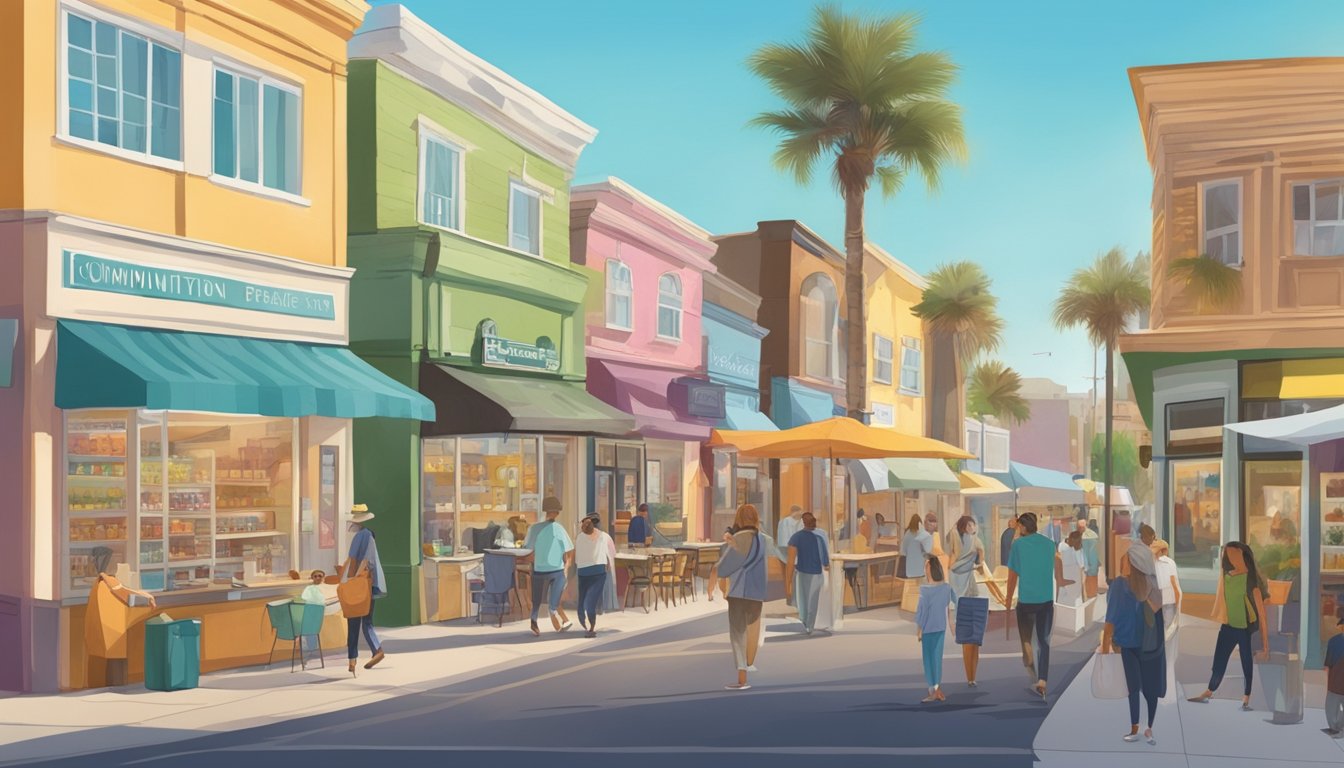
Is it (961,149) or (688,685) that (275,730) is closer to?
(688,685)

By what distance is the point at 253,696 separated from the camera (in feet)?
47.8

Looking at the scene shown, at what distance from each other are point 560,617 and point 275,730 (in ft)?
31.3

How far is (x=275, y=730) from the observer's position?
40.9ft

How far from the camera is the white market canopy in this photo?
1438 cm

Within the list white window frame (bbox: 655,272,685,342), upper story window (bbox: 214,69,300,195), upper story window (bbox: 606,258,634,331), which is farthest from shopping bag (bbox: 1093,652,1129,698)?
white window frame (bbox: 655,272,685,342)

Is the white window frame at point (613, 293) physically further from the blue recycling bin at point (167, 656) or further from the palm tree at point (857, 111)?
the blue recycling bin at point (167, 656)

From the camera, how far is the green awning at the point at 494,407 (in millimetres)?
22344

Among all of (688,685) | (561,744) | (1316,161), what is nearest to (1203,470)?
(1316,161)

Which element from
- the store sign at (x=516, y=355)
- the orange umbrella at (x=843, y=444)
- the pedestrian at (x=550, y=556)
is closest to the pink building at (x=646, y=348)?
the store sign at (x=516, y=355)

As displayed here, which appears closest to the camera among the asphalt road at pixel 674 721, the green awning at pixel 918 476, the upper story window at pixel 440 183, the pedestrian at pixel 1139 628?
the asphalt road at pixel 674 721

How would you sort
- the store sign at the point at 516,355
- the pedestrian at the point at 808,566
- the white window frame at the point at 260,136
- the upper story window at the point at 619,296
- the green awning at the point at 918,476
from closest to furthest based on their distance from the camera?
the white window frame at the point at 260,136, the pedestrian at the point at 808,566, the store sign at the point at 516,355, the upper story window at the point at 619,296, the green awning at the point at 918,476

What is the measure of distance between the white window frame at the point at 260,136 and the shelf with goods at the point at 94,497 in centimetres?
349

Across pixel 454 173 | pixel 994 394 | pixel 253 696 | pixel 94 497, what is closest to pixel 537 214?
pixel 454 173

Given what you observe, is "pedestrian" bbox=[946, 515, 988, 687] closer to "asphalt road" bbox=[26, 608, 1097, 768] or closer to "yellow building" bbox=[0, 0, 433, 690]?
"asphalt road" bbox=[26, 608, 1097, 768]
